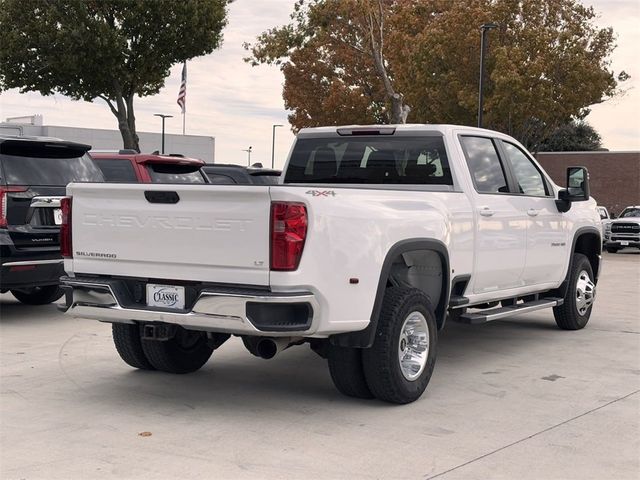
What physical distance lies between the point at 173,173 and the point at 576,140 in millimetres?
64559

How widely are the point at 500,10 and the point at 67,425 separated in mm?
35424

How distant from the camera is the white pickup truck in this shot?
5727 millimetres

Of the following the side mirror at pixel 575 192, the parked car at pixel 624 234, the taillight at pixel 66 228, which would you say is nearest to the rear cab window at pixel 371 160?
the side mirror at pixel 575 192

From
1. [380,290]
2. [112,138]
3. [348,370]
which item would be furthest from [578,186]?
[112,138]

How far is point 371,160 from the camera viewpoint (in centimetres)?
807

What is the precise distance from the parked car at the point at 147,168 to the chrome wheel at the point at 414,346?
602cm

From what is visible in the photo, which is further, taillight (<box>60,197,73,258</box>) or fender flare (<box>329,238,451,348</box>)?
taillight (<box>60,197,73,258</box>)

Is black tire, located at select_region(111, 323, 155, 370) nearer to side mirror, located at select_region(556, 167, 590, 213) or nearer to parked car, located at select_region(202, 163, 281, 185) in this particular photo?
side mirror, located at select_region(556, 167, 590, 213)

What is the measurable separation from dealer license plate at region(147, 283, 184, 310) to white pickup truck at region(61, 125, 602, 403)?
11 millimetres

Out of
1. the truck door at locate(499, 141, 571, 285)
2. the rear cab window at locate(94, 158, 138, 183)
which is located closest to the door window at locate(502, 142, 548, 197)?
the truck door at locate(499, 141, 571, 285)

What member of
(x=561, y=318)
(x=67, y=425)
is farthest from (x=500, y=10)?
(x=67, y=425)

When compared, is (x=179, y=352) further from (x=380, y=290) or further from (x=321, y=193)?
(x=321, y=193)

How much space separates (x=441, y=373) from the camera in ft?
25.3

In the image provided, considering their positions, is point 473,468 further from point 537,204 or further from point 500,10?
point 500,10
